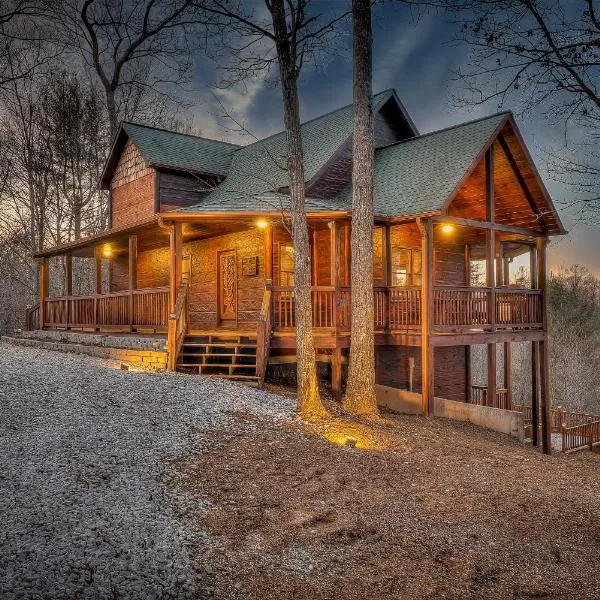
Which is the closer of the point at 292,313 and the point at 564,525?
the point at 564,525

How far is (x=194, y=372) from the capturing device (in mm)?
13258

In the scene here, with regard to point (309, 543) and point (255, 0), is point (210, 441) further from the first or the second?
point (255, 0)

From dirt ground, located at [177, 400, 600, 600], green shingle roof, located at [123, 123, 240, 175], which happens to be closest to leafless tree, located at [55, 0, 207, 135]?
green shingle roof, located at [123, 123, 240, 175]

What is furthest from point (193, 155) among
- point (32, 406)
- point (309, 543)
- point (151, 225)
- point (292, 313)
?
point (309, 543)

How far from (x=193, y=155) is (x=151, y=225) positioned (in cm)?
631

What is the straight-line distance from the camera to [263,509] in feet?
19.2

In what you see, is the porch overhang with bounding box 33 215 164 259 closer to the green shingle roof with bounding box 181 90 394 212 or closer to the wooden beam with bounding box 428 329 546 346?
the green shingle roof with bounding box 181 90 394 212

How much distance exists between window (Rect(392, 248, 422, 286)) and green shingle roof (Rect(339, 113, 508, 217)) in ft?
8.05

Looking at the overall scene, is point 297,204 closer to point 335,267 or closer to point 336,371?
point 335,267

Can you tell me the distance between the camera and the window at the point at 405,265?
17312 mm

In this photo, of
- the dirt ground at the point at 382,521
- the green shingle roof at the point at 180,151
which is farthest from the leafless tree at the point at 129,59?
the dirt ground at the point at 382,521

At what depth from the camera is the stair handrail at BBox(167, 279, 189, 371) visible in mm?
13203

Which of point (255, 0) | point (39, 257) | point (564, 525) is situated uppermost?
point (255, 0)

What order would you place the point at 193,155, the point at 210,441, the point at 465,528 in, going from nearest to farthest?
the point at 465,528 → the point at 210,441 → the point at 193,155
